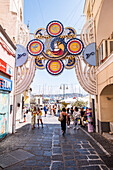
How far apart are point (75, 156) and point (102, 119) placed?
12.3ft

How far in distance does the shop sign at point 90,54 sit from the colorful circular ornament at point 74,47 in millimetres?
406

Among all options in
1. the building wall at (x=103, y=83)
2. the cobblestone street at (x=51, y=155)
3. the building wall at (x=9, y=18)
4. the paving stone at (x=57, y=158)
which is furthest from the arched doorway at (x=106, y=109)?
the building wall at (x=9, y=18)

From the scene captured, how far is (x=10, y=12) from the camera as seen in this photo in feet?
28.5

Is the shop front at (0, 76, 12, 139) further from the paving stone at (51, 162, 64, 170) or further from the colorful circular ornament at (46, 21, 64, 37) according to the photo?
the colorful circular ornament at (46, 21, 64, 37)

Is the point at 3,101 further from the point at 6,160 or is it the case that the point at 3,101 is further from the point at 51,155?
the point at 51,155

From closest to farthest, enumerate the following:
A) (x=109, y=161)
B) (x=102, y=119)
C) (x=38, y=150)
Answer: (x=109, y=161) < (x=38, y=150) < (x=102, y=119)

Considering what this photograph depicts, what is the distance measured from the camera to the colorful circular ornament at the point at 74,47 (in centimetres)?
830

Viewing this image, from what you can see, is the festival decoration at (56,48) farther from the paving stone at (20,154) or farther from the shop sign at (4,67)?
the paving stone at (20,154)

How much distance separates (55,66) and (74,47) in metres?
1.85

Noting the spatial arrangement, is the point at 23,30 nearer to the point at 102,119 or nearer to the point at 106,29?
the point at 106,29

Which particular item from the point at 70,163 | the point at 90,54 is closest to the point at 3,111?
the point at 70,163

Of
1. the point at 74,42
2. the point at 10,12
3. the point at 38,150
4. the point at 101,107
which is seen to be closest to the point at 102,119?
the point at 101,107

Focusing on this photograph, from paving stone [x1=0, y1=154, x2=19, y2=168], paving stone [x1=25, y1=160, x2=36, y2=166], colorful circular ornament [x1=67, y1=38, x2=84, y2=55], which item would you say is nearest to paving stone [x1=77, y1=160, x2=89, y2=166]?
paving stone [x1=25, y1=160, x2=36, y2=166]

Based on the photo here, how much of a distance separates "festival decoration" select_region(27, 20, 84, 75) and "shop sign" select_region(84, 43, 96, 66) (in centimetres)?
41
